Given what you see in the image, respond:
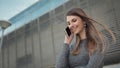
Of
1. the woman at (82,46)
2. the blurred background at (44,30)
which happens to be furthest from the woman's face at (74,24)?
the blurred background at (44,30)

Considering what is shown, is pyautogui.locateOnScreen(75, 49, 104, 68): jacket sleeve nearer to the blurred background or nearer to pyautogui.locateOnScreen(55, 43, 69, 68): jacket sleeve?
pyautogui.locateOnScreen(55, 43, 69, 68): jacket sleeve

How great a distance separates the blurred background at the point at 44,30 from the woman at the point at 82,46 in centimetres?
777

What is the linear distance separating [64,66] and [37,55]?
12.0m

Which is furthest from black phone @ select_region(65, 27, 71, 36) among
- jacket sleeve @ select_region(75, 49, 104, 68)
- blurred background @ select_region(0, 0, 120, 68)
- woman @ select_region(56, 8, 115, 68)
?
blurred background @ select_region(0, 0, 120, 68)

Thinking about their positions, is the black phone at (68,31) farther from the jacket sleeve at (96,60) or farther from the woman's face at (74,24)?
the jacket sleeve at (96,60)

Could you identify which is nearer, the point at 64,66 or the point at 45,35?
the point at 64,66

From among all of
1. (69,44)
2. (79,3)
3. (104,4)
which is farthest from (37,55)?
(69,44)

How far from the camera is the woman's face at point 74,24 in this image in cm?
165

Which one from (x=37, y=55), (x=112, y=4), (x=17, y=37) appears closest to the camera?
(x=112, y=4)

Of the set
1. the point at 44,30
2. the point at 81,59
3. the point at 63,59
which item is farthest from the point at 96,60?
the point at 44,30

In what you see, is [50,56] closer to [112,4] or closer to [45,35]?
[45,35]

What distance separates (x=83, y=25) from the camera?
1.69 meters

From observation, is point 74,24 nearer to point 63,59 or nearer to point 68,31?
point 68,31

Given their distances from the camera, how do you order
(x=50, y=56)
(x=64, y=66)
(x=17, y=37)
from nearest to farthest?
(x=64, y=66) < (x=50, y=56) < (x=17, y=37)
